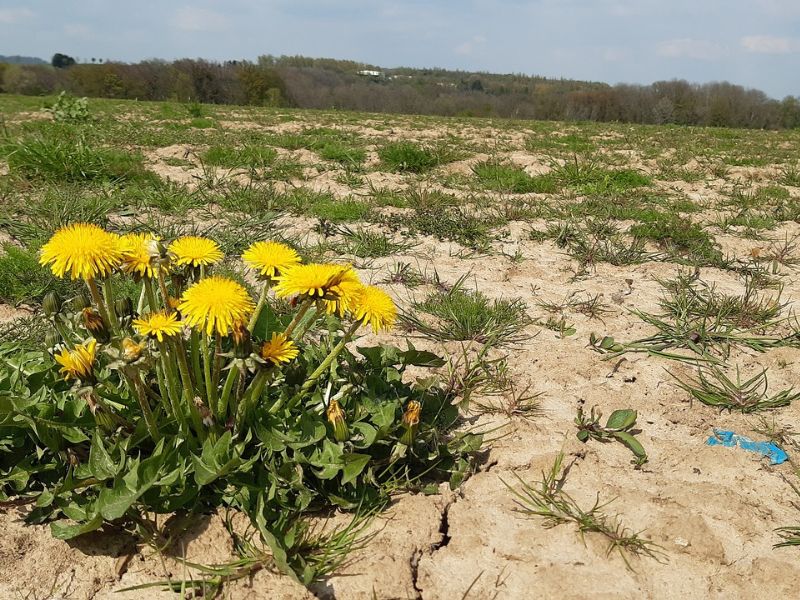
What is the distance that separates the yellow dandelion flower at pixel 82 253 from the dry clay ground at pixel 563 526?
80 centimetres

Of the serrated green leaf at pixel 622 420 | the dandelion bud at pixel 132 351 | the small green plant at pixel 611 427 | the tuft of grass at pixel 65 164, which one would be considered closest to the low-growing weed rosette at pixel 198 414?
the dandelion bud at pixel 132 351

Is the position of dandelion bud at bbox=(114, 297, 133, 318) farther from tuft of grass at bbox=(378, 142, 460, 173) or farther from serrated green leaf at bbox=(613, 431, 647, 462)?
tuft of grass at bbox=(378, 142, 460, 173)

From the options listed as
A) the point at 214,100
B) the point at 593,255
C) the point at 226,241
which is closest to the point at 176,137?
the point at 226,241

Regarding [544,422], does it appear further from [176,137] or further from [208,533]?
[176,137]

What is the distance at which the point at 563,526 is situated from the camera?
1799 mm

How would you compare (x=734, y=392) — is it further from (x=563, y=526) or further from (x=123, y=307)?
(x=123, y=307)

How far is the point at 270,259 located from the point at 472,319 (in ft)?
5.12

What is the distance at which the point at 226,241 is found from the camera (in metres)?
4.08

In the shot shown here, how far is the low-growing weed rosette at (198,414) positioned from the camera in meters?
1.56

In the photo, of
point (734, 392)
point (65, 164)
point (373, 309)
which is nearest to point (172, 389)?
point (373, 309)

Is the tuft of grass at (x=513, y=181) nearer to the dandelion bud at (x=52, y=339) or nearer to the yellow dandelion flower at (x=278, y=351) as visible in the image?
the yellow dandelion flower at (x=278, y=351)

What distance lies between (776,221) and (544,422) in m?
4.22

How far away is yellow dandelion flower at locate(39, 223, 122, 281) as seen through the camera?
153 cm

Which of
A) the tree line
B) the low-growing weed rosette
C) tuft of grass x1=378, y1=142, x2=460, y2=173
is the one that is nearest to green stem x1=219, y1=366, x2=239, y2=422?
the low-growing weed rosette
